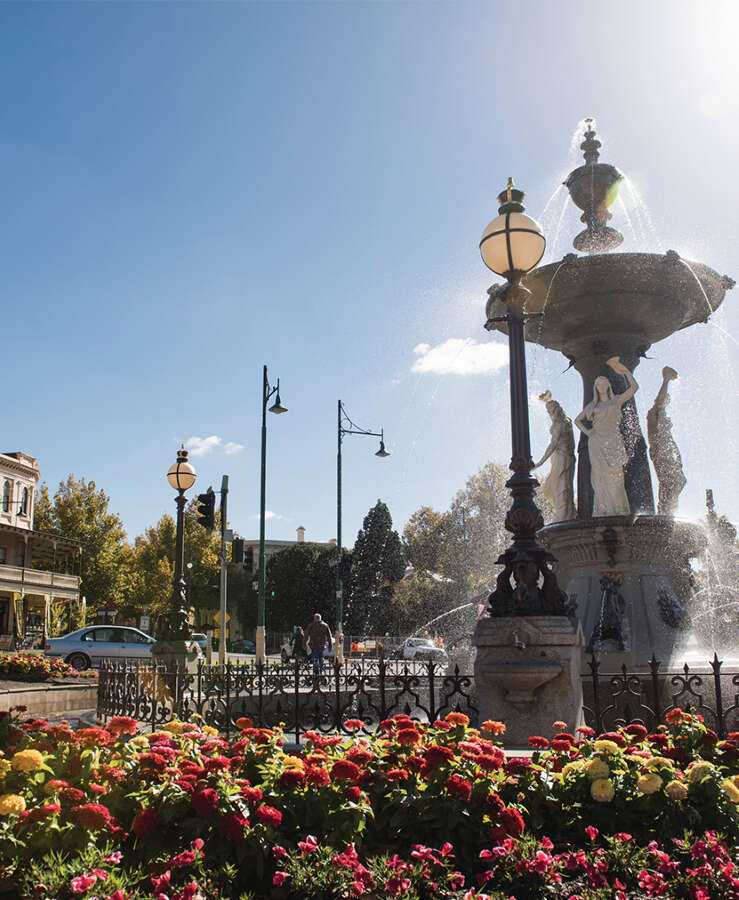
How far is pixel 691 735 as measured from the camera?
4.43 m

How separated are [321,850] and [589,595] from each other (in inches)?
372

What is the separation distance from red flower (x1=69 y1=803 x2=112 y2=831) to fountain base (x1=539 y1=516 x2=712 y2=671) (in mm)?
9126

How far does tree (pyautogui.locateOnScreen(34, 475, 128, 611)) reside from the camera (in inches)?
1983

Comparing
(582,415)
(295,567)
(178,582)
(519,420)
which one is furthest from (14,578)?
(519,420)

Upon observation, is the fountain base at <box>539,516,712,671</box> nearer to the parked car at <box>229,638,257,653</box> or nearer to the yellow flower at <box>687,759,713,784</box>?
the yellow flower at <box>687,759,713,784</box>

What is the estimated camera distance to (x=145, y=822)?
3162 millimetres

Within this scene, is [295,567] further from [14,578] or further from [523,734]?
[523,734]

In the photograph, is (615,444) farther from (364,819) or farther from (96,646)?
(96,646)

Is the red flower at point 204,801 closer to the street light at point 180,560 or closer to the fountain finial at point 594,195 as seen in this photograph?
the street light at point 180,560

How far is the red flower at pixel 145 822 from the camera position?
3.14m

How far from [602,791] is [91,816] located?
7.37ft

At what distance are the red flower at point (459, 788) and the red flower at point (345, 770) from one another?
422 millimetres

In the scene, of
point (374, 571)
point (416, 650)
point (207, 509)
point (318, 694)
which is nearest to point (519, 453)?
point (318, 694)

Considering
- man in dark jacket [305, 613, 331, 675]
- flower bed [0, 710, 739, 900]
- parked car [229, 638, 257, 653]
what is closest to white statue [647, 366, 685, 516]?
flower bed [0, 710, 739, 900]
